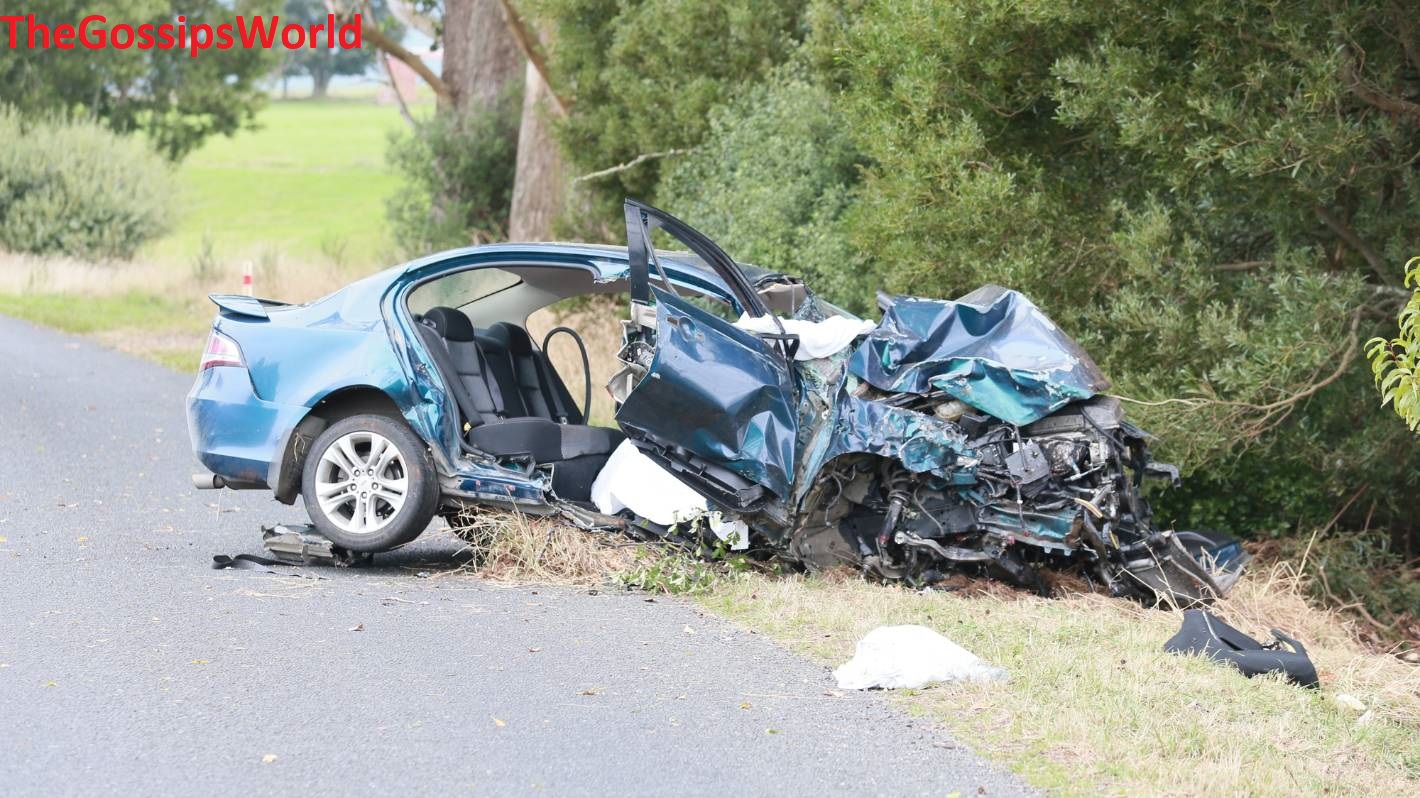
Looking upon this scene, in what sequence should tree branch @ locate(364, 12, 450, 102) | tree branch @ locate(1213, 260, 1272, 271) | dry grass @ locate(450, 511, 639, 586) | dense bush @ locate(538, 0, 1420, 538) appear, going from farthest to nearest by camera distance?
tree branch @ locate(364, 12, 450, 102)
tree branch @ locate(1213, 260, 1272, 271)
dense bush @ locate(538, 0, 1420, 538)
dry grass @ locate(450, 511, 639, 586)

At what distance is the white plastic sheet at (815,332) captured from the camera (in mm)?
7758

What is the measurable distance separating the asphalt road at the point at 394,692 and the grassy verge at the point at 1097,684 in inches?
9.1

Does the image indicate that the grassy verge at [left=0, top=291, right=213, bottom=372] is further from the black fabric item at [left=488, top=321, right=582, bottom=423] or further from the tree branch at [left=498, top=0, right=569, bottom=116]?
the black fabric item at [left=488, top=321, right=582, bottom=423]

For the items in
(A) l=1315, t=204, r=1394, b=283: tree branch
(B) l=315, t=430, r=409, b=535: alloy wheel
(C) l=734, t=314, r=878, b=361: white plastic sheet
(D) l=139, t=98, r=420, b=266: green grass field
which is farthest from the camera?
(D) l=139, t=98, r=420, b=266: green grass field

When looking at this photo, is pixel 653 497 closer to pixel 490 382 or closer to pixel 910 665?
pixel 490 382

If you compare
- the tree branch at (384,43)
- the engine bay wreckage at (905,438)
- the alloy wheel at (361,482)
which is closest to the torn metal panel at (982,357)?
the engine bay wreckage at (905,438)

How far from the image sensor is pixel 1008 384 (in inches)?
296

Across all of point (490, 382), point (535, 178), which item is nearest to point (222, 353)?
point (490, 382)

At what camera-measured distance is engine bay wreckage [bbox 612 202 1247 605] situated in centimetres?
744

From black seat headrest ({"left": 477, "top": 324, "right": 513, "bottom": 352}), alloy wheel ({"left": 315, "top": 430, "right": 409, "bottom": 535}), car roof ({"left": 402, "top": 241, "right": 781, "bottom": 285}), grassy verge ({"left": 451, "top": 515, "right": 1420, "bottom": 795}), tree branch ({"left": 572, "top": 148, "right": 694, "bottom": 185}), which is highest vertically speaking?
tree branch ({"left": 572, "top": 148, "right": 694, "bottom": 185})

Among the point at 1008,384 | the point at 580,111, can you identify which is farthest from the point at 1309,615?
the point at 580,111

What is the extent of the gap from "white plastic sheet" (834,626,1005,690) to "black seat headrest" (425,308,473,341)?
3.33 metres

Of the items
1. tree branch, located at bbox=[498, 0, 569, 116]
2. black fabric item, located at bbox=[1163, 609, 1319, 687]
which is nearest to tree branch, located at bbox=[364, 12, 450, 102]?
tree branch, located at bbox=[498, 0, 569, 116]

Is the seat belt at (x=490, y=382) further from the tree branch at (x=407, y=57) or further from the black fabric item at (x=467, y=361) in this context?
the tree branch at (x=407, y=57)
